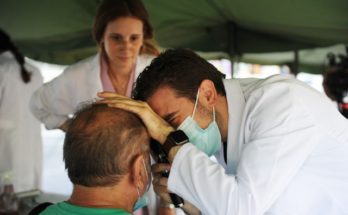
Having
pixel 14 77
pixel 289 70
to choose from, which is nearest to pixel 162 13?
pixel 14 77

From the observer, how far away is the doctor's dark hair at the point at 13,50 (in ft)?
8.77

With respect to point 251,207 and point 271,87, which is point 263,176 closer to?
point 251,207

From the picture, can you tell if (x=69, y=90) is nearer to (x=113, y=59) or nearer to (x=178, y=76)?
(x=113, y=59)

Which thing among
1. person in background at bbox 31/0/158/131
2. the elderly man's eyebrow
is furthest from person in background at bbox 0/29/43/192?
the elderly man's eyebrow

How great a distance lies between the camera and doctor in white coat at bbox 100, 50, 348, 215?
1020mm

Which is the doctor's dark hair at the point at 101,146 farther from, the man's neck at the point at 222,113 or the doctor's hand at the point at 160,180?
the man's neck at the point at 222,113

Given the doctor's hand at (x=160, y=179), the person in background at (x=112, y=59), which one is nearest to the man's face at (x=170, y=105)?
the doctor's hand at (x=160, y=179)

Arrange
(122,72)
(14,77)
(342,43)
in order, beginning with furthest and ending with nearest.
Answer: (342,43) → (14,77) → (122,72)

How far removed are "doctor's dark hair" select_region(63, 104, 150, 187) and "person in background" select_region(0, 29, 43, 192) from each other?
182 centimetres

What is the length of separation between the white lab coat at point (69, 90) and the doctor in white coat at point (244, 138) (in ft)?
2.57

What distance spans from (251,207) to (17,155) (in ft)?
7.33

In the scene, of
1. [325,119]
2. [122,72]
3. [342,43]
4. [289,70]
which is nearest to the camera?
[325,119]

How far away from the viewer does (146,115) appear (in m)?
1.08

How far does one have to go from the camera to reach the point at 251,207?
1005 mm
